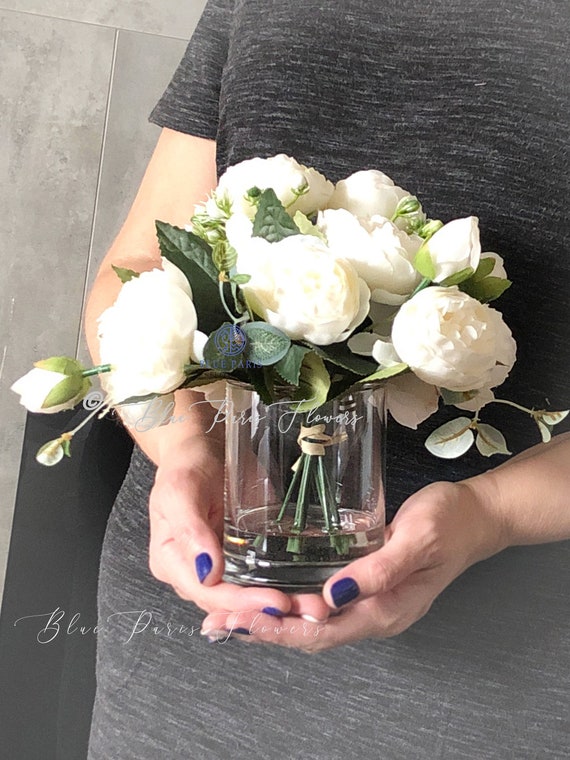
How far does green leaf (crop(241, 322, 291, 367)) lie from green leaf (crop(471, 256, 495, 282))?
0.09 meters

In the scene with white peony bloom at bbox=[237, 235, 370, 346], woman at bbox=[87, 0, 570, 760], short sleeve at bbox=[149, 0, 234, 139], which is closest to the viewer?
white peony bloom at bbox=[237, 235, 370, 346]

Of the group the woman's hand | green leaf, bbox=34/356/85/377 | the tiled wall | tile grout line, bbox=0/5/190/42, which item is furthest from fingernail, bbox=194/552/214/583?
tile grout line, bbox=0/5/190/42

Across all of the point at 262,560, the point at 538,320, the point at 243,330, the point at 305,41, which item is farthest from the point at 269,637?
the point at 305,41

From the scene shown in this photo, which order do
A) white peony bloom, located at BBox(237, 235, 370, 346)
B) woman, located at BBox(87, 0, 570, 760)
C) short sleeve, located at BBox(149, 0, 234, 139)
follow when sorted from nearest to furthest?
1. white peony bloom, located at BBox(237, 235, 370, 346)
2. woman, located at BBox(87, 0, 570, 760)
3. short sleeve, located at BBox(149, 0, 234, 139)

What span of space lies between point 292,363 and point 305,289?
4 centimetres

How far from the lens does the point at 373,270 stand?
30cm

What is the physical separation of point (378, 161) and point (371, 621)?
0.97 ft

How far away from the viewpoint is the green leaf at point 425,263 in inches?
11.7

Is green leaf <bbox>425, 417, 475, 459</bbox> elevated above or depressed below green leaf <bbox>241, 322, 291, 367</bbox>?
below

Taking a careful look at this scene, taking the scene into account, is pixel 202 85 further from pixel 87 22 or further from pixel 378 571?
pixel 378 571

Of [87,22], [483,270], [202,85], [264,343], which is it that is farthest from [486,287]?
[87,22]

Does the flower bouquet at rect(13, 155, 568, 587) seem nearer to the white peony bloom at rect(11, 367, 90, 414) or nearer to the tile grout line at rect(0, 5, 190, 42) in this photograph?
the white peony bloom at rect(11, 367, 90, 414)

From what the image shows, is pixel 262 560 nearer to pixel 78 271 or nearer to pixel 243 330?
pixel 243 330

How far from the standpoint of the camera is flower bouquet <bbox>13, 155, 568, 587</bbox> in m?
0.29
